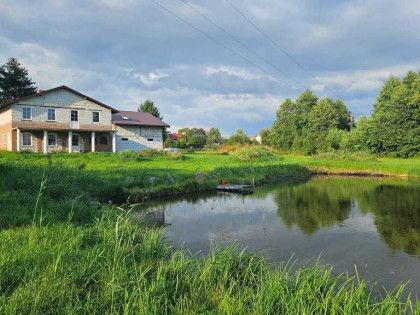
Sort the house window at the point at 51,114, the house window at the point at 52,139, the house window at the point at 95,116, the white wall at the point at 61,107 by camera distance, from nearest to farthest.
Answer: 1. the white wall at the point at 61,107
2. the house window at the point at 51,114
3. the house window at the point at 52,139
4. the house window at the point at 95,116

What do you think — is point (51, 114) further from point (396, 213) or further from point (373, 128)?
point (373, 128)

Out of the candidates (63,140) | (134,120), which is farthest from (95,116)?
(134,120)

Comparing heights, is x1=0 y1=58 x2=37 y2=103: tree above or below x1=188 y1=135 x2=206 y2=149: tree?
above

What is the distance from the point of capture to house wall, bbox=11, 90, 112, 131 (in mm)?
27516

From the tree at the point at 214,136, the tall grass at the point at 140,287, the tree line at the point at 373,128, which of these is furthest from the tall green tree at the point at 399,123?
the tree at the point at 214,136

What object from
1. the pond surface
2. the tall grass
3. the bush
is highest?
the bush

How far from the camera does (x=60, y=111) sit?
29.2m

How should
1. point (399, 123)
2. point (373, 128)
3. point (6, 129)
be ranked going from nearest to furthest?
1. point (6, 129)
2. point (399, 123)
3. point (373, 128)

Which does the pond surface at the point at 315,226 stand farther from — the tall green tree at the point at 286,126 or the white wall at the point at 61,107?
the tall green tree at the point at 286,126

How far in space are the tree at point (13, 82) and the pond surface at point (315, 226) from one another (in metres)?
42.5

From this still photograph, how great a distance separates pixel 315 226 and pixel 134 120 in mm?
27350

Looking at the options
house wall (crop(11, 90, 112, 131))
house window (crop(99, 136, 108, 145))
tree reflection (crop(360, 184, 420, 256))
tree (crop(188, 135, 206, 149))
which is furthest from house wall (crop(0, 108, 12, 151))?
tree (crop(188, 135, 206, 149))

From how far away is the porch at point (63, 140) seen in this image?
28.3 meters

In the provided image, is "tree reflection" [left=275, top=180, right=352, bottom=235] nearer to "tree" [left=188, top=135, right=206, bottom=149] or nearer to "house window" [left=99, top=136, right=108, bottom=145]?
"house window" [left=99, top=136, right=108, bottom=145]
